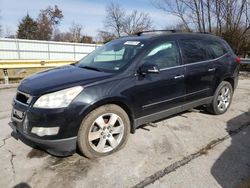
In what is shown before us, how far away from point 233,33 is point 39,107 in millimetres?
15607

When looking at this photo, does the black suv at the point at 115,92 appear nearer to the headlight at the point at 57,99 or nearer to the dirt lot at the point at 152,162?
the headlight at the point at 57,99

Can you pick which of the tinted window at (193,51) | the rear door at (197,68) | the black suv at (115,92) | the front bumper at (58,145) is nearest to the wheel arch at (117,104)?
the black suv at (115,92)

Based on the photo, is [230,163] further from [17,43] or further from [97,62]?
[17,43]

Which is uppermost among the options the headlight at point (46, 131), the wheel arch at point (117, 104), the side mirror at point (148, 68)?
the side mirror at point (148, 68)

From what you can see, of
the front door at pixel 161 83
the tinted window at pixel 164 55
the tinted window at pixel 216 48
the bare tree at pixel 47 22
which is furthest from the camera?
the bare tree at pixel 47 22

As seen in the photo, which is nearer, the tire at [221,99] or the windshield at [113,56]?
the windshield at [113,56]

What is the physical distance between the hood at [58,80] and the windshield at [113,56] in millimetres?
275

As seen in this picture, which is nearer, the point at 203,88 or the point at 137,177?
the point at 137,177

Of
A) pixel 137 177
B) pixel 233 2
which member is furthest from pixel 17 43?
pixel 137 177

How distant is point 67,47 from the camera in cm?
2247

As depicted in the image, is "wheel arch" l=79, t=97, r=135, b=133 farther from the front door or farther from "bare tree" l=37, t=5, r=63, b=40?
"bare tree" l=37, t=5, r=63, b=40

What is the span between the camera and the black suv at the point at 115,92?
3.12 meters

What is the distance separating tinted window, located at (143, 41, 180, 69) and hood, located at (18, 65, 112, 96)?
2.78 feet

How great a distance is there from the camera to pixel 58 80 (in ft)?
11.3
